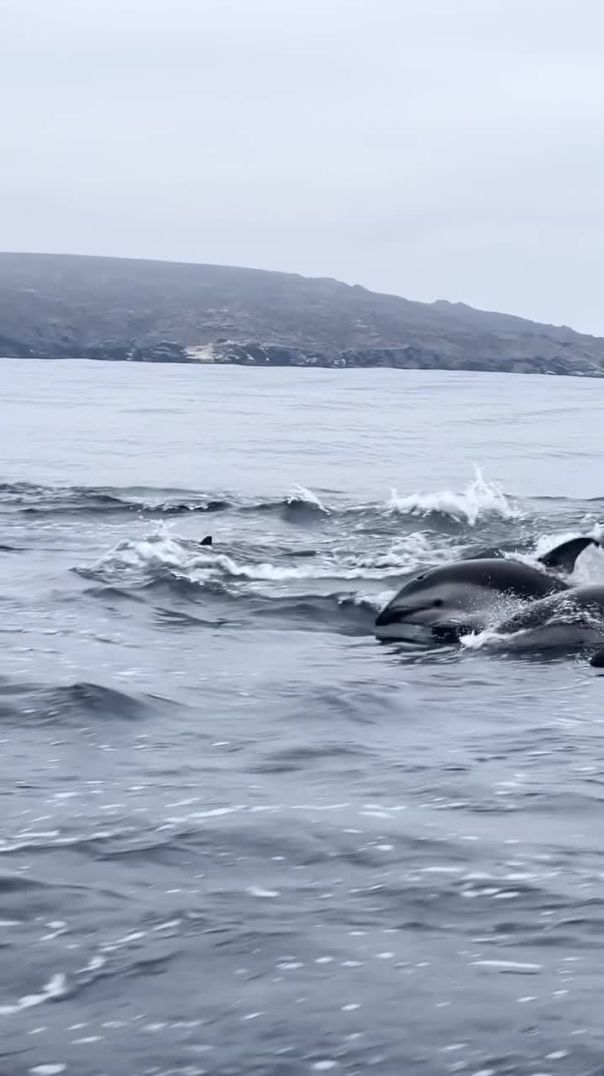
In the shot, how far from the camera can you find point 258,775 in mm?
9977

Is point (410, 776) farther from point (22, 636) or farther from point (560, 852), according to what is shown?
point (22, 636)

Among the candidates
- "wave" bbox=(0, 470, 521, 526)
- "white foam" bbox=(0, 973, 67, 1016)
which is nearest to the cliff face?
"wave" bbox=(0, 470, 521, 526)

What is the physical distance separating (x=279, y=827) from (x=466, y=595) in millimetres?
7567

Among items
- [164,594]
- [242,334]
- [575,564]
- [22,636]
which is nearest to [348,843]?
[22,636]

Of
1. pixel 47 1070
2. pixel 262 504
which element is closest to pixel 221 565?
pixel 262 504

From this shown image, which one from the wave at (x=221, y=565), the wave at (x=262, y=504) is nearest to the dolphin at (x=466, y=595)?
the wave at (x=221, y=565)

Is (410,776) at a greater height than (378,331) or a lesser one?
lesser

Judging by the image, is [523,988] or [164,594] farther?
[164,594]

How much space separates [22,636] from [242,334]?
122 meters

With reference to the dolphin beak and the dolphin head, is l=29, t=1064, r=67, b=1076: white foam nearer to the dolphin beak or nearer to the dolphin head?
the dolphin head

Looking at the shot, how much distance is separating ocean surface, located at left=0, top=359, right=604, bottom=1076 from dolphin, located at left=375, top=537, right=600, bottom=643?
47cm

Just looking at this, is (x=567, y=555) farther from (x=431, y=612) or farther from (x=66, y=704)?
(x=66, y=704)

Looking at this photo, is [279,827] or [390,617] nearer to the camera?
[279,827]

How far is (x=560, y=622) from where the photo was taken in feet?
49.2
